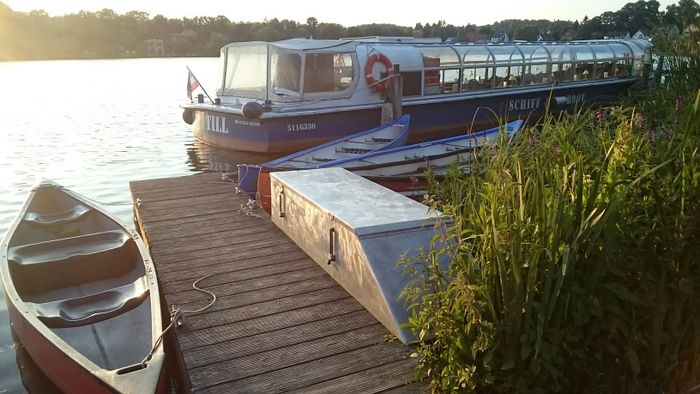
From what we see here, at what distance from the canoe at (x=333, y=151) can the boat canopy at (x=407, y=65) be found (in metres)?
2.49

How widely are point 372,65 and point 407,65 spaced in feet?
4.92

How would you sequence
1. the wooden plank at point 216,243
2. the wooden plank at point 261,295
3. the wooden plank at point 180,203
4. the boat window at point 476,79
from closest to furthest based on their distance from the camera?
the wooden plank at point 261,295, the wooden plank at point 216,243, the wooden plank at point 180,203, the boat window at point 476,79

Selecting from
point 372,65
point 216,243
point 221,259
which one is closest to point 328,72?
point 372,65

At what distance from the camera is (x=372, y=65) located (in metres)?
15.9

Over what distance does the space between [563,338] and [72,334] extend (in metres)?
4.12

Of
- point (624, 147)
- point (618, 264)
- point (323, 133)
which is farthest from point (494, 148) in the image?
point (323, 133)

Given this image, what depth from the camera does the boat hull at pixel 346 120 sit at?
14.7 meters

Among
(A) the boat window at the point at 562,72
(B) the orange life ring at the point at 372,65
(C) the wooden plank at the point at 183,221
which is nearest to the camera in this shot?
(C) the wooden plank at the point at 183,221

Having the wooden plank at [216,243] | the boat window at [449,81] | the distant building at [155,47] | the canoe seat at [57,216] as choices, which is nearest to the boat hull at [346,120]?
the boat window at [449,81]

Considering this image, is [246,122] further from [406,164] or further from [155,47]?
[155,47]

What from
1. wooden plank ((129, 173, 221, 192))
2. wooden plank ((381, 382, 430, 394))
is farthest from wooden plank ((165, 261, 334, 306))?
wooden plank ((129, 173, 221, 192))

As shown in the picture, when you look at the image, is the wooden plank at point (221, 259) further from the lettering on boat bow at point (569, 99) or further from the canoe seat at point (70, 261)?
the lettering on boat bow at point (569, 99)

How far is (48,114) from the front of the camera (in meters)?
27.7

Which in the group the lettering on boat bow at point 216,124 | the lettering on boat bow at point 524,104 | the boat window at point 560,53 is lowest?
the lettering on boat bow at point 216,124
